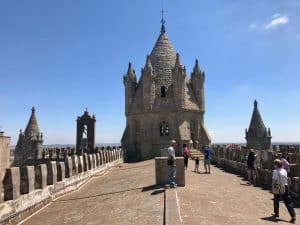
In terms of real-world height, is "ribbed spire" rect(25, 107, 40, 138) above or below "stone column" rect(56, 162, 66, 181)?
above

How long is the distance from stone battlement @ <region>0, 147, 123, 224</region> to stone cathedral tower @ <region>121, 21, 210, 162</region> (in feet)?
56.5

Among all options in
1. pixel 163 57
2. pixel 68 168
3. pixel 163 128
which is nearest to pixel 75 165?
pixel 68 168

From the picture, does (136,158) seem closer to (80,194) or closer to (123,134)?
(123,134)

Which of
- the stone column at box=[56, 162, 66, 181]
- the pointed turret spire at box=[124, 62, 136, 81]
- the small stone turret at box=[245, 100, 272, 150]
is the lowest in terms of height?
the stone column at box=[56, 162, 66, 181]

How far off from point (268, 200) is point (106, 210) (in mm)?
5585

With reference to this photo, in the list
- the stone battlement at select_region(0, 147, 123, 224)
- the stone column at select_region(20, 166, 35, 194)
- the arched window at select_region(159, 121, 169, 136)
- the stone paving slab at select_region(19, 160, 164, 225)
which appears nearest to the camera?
Result: the stone paving slab at select_region(19, 160, 164, 225)

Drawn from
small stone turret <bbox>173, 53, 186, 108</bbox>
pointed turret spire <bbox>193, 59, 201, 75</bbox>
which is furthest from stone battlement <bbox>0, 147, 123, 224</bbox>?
pointed turret spire <bbox>193, 59, 201, 75</bbox>

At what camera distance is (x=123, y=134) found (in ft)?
130

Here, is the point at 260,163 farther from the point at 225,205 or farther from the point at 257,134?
the point at 257,134

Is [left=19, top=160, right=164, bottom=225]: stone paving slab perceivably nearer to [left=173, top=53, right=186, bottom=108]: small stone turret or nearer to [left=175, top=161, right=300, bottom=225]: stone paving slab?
[left=175, top=161, right=300, bottom=225]: stone paving slab

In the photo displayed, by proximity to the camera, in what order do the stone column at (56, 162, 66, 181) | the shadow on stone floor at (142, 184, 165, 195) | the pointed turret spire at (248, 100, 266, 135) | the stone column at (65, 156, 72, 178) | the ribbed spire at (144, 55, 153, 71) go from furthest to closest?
the pointed turret spire at (248, 100, 266, 135) < the ribbed spire at (144, 55, 153, 71) < the stone column at (65, 156, 72, 178) < the stone column at (56, 162, 66, 181) < the shadow on stone floor at (142, 184, 165, 195)

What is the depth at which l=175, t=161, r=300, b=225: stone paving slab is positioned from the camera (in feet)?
28.6

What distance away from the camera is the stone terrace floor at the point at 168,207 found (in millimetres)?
8796

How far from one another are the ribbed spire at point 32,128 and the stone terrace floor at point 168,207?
2782cm
